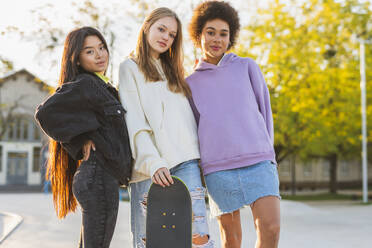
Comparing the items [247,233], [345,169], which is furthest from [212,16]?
[345,169]

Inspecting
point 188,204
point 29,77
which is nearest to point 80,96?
point 188,204

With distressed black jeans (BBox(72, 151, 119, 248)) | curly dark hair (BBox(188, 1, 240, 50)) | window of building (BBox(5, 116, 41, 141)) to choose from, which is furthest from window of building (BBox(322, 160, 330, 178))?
distressed black jeans (BBox(72, 151, 119, 248))

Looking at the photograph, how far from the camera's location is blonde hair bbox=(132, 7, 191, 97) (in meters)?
3.11

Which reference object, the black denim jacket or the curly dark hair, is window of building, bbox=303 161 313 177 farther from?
the black denim jacket

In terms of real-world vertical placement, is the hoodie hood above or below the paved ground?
above

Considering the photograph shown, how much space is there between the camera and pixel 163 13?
3.19m

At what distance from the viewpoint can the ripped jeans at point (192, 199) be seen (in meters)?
2.95

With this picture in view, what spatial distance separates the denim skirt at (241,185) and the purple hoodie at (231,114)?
2.1 inches

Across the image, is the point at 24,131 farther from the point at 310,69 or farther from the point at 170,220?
the point at 170,220

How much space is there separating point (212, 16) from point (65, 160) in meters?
1.54

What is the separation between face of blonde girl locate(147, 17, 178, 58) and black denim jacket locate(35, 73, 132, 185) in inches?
21.4

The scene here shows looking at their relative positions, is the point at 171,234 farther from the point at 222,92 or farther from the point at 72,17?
the point at 72,17

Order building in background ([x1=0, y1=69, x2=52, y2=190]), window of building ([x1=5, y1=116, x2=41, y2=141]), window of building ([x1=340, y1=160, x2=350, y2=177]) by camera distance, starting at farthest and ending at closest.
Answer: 1. window of building ([x1=340, y1=160, x2=350, y2=177])
2. window of building ([x1=5, y1=116, x2=41, y2=141])
3. building in background ([x1=0, y1=69, x2=52, y2=190])

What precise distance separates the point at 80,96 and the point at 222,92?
3.55 feet
